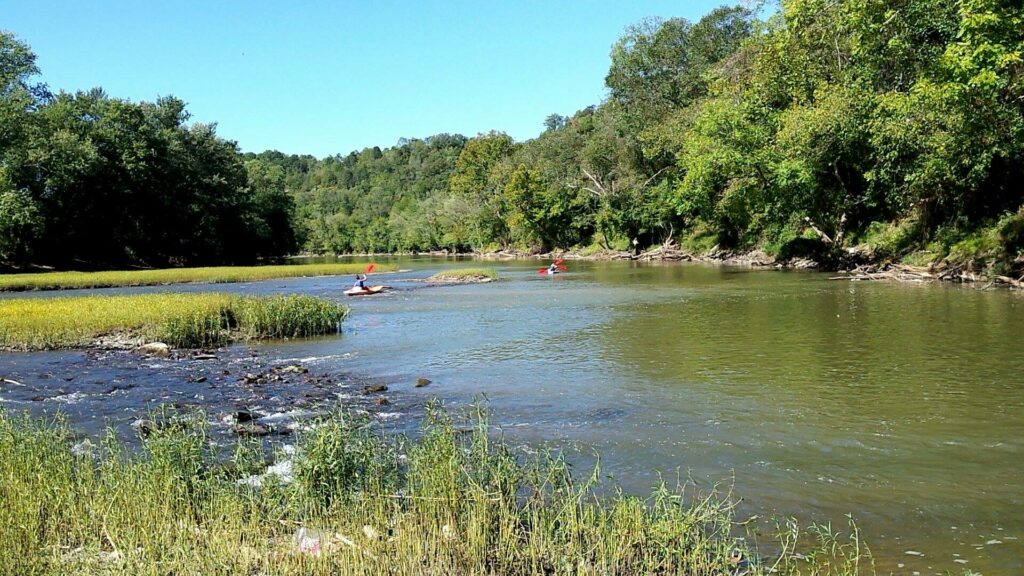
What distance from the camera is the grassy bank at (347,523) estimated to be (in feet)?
19.0

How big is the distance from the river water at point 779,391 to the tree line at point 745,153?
7948 mm

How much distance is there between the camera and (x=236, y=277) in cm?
5453

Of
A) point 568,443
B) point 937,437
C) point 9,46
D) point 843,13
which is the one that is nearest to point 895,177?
point 843,13

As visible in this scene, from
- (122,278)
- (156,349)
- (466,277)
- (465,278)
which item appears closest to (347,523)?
(156,349)

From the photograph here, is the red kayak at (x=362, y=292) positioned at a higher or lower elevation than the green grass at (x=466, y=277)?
lower

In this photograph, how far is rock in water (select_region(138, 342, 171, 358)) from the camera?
20062 millimetres

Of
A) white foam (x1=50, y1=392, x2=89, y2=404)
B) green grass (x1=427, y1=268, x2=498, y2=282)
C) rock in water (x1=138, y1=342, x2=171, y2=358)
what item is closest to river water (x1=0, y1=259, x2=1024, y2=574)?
white foam (x1=50, y1=392, x2=89, y2=404)

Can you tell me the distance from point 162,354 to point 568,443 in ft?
47.8

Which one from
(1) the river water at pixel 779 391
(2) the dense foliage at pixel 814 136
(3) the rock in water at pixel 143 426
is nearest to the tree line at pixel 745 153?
(2) the dense foliage at pixel 814 136

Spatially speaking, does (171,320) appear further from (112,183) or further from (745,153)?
(112,183)

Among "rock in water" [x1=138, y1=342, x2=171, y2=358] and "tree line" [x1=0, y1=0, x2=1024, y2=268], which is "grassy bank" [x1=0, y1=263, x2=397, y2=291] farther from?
"rock in water" [x1=138, y1=342, x2=171, y2=358]

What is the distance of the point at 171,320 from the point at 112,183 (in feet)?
191

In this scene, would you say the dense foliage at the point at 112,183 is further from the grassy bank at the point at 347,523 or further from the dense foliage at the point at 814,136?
the grassy bank at the point at 347,523

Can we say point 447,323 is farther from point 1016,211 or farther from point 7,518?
point 1016,211
